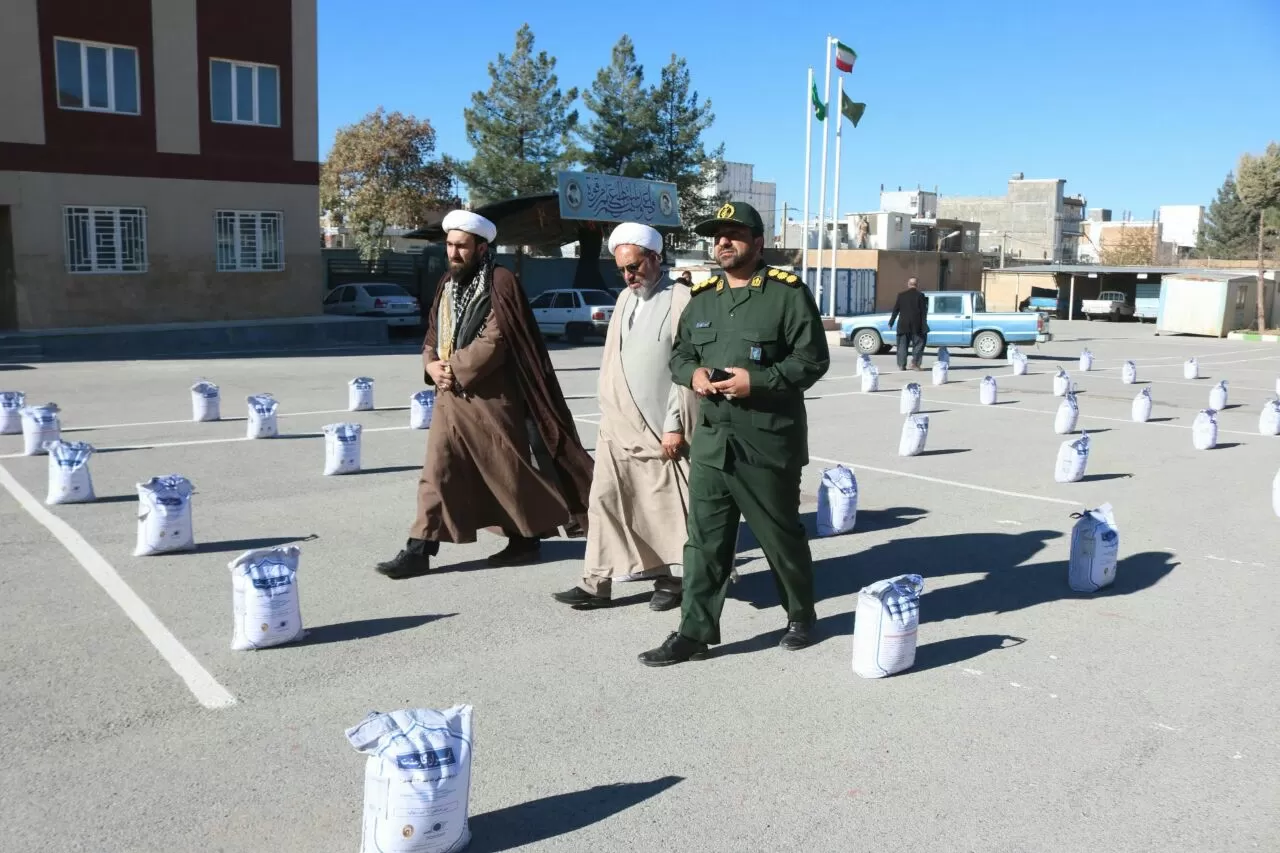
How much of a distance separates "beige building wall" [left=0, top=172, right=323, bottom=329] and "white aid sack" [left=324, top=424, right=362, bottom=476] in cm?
1865

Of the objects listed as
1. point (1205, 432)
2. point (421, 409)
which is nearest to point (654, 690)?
point (421, 409)

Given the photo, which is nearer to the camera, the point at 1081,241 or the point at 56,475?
the point at 56,475

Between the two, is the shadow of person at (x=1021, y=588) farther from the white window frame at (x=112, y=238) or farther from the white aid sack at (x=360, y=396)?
the white window frame at (x=112, y=238)

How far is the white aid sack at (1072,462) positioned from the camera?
9562 millimetres

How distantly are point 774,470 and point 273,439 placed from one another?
25.2 feet

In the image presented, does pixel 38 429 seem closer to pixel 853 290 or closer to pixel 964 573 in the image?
pixel 964 573

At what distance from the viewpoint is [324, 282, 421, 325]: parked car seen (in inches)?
1209

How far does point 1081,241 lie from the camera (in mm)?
103688

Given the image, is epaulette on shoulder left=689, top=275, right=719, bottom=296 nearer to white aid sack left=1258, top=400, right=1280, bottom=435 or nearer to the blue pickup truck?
white aid sack left=1258, top=400, right=1280, bottom=435

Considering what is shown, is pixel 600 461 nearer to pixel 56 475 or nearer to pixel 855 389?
pixel 56 475

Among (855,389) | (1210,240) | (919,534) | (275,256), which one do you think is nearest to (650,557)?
(919,534)

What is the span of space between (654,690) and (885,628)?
3.33 feet

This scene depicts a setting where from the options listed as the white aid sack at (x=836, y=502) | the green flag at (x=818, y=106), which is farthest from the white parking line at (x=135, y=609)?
the green flag at (x=818, y=106)

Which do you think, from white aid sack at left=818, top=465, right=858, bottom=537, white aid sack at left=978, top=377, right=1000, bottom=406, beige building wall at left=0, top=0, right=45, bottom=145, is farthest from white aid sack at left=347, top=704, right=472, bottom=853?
beige building wall at left=0, top=0, right=45, bottom=145
